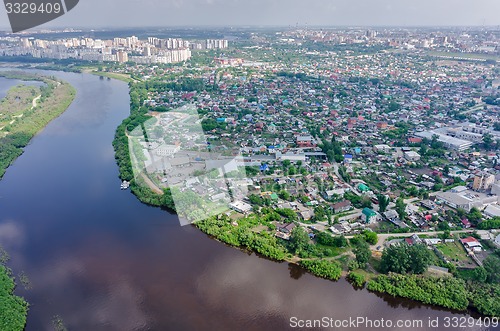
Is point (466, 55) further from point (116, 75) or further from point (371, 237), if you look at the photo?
point (371, 237)

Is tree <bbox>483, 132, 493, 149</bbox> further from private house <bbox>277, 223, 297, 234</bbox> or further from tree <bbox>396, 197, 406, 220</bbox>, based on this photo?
private house <bbox>277, 223, 297, 234</bbox>

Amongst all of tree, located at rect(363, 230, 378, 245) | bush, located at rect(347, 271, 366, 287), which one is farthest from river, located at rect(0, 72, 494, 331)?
tree, located at rect(363, 230, 378, 245)

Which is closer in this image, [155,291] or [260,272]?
[155,291]

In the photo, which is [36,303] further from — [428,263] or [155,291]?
[428,263]

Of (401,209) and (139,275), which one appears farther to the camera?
(401,209)

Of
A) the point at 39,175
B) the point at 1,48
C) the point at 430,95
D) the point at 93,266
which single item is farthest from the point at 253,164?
the point at 1,48

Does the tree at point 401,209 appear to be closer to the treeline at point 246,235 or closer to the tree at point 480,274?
the tree at point 480,274

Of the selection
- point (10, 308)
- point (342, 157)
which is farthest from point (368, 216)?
point (10, 308)
